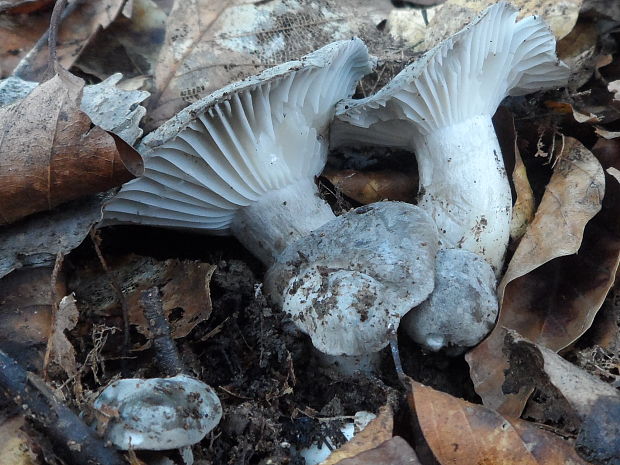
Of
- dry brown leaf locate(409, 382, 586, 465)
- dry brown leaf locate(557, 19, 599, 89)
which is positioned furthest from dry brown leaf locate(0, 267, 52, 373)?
dry brown leaf locate(557, 19, 599, 89)

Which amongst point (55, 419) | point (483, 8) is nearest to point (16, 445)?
point (55, 419)

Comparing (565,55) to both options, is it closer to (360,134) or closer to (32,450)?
(360,134)

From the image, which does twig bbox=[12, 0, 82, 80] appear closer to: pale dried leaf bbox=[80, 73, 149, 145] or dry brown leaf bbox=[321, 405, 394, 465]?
pale dried leaf bbox=[80, 73, 149, 145]

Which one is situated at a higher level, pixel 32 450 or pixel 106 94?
pixel 106 94

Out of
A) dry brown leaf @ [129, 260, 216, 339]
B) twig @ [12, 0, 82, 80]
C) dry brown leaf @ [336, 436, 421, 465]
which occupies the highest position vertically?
twig @ [12, 0, 82, 80]

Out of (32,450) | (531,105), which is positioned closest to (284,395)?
(32,450)

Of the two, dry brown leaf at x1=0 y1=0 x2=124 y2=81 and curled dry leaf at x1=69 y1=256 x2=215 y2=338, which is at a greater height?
dry brown leaf at x1=0 y1=0 x2=124 y2=81
